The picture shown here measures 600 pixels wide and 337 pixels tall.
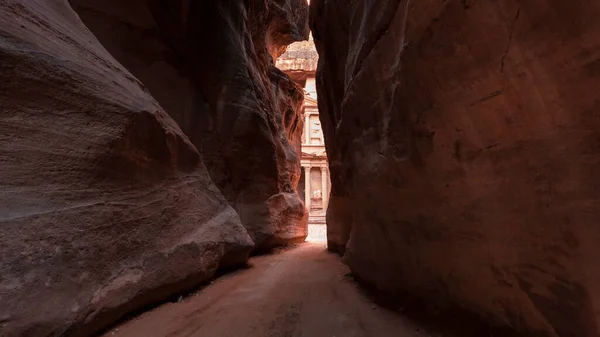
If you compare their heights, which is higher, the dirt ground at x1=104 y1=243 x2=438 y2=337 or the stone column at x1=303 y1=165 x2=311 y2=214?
the stone column at x1=303 y1=165 x2=311 y2=214

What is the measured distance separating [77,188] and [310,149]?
2625cm

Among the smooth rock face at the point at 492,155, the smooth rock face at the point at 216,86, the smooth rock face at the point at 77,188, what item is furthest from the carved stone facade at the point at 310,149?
the smooth rock face at the point at 492,155

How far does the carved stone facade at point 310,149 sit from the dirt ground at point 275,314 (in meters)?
22.7

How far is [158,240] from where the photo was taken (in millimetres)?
3215

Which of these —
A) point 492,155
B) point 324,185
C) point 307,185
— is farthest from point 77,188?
point 324,185

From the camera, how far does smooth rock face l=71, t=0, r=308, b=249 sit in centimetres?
631

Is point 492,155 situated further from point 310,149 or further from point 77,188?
point 310,149

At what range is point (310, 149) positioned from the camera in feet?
93.7

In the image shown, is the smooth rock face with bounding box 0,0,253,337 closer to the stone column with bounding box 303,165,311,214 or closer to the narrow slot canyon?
the narrow slot canyon

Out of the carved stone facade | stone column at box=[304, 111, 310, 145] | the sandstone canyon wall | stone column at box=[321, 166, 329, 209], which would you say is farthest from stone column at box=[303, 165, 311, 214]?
the sandstone canyon wall

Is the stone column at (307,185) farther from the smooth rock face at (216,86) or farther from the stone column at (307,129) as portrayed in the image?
the smooth rock face at (216,86)

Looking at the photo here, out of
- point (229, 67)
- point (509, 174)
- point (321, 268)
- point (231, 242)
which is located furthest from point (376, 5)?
point (229, 67)

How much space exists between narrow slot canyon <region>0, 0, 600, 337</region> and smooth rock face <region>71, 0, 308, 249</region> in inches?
114

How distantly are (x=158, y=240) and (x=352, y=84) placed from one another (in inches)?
107
